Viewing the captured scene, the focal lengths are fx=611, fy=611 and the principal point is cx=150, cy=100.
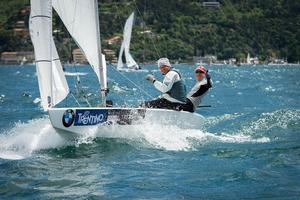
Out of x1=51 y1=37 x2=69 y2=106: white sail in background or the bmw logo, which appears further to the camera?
x1=51 y1=37 x2=69 y2=106: white sail in background

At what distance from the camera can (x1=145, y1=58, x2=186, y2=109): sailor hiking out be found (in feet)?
43.7

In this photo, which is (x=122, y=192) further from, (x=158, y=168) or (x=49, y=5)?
(x=49, y=5)

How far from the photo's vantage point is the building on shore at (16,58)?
14575 centimetres

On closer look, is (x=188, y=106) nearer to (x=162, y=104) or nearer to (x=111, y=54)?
(x=162, y=104)

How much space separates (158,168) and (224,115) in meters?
10.2

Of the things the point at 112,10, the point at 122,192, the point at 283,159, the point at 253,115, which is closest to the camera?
the point at 122,192

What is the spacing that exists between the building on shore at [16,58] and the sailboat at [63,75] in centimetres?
13401

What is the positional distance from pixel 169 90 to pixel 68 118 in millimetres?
2740

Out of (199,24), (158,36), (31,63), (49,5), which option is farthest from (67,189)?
(199,24)

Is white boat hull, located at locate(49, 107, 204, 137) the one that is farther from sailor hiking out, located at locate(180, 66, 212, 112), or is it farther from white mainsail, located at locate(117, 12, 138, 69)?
white mainsail, located at locate(117, 12, 138, 69)

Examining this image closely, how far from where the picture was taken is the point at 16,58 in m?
148

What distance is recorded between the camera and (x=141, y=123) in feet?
41.7

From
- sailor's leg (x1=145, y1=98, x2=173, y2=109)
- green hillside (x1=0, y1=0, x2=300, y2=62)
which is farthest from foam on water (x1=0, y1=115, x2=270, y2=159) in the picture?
green hillside (x1=0, y1=0, x2=300, y2=62)

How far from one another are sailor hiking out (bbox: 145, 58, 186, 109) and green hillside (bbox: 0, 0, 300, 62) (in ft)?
398
